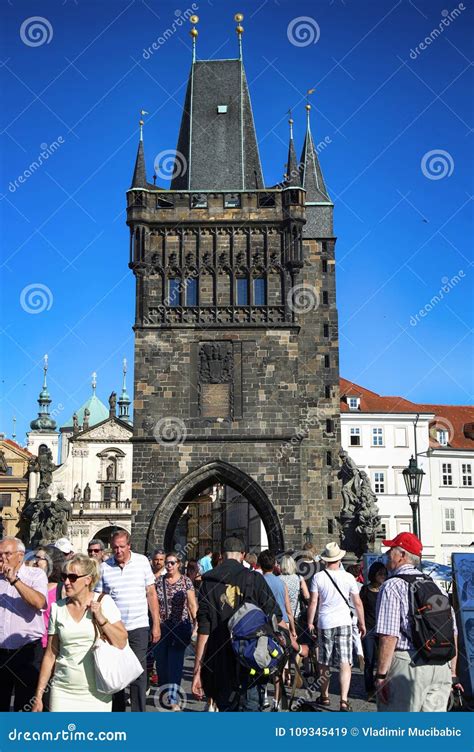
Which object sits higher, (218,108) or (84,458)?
(218,108)

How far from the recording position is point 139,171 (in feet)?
91.7

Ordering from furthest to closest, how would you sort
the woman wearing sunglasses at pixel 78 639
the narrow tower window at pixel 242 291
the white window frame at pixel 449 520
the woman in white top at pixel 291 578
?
1. the white window frame at pixel 449 520
2. the narrow tower window at pixel 242 291
3. the woman in white top at pixel 291 578
4. the woman wearing sunglasses at pixel 78 639

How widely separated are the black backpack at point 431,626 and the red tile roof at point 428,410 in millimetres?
40755

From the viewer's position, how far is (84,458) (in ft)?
180

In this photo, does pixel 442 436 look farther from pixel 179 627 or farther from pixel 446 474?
pixel 179 627

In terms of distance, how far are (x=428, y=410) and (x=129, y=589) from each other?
4100cm

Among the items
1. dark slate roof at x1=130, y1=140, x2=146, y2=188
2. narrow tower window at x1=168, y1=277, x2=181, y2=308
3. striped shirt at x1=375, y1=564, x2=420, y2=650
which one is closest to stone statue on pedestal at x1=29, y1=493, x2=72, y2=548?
narrow tower window at x1=168, y1=277, x2=181, y2=308

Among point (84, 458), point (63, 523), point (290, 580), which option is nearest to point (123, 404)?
point (84, 458)

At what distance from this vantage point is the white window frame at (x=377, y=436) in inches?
1794

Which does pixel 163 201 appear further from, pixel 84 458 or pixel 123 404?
pixel 123 404

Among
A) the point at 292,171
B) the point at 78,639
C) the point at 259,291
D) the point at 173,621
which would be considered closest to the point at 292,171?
the point at 292,171

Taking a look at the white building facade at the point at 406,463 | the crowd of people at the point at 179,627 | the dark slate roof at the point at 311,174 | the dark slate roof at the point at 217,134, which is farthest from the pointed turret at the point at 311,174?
the crowd of people at the point at 179,627

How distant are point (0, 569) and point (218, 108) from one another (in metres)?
26.5

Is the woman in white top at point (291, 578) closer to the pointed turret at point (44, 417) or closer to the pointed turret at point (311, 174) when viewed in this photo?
the pointed turret at point (311, 174)
